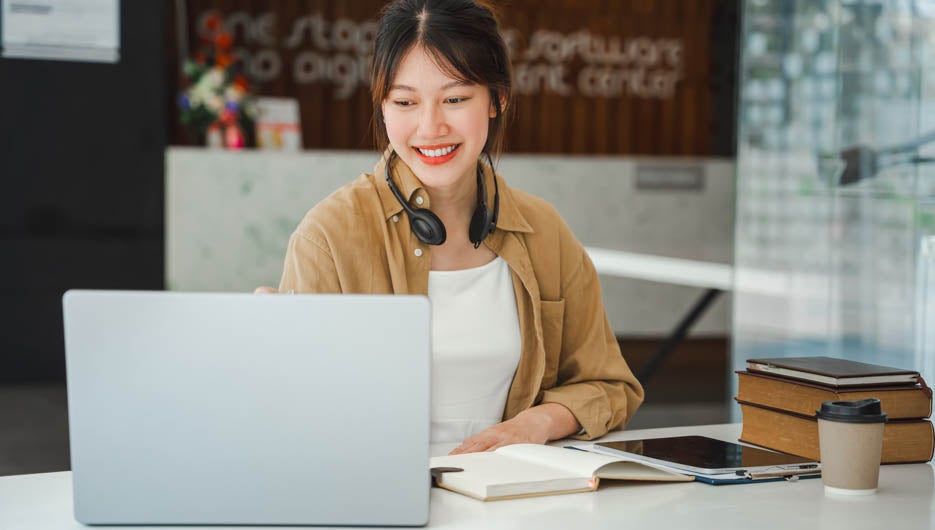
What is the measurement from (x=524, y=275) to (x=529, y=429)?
336 millimetres

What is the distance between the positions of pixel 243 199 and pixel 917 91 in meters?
3.00

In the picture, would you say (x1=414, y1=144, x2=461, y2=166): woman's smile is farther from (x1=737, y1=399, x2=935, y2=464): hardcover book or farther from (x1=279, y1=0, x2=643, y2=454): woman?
(x1=737, y1=399, x2=935, y2=464): hardcover book

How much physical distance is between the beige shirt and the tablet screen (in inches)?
8.5

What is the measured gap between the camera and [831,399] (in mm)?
1659

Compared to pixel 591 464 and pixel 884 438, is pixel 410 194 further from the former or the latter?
pixel 884 438

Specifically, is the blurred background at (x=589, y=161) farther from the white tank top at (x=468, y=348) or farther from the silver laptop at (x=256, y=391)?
the silver laptop at (x=256, y=391)

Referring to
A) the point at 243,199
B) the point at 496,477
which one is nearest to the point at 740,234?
the point at 243,199

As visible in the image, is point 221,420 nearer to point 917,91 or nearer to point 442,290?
point 442,290

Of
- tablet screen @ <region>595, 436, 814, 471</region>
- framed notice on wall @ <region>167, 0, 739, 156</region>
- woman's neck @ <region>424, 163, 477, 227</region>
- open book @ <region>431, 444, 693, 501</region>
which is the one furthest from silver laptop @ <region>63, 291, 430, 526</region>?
framed notice on wall @ <region>167, 0, 739, 156</region>

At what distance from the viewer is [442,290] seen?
2078 mm

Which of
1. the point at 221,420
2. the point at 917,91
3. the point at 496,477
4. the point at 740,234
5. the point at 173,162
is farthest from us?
the point at 173,162

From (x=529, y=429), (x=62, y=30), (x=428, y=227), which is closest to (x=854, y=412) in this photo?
(x=529, y=429)

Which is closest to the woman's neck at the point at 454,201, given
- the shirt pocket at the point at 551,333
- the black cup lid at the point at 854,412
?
the shirt pocket at the point at 551,333

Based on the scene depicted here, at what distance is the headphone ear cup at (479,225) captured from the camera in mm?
2086
